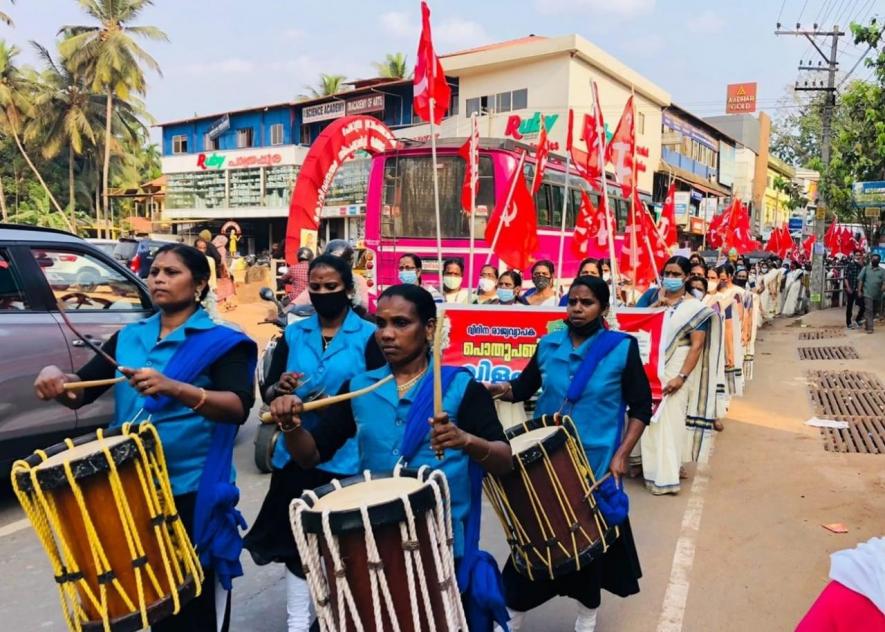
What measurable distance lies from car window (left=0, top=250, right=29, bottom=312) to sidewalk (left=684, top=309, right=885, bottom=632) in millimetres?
4465

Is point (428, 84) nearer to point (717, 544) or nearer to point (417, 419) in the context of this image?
point (717, 544)

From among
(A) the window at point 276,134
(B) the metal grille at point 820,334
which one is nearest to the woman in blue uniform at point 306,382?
(B) the metal grille at point 820,334

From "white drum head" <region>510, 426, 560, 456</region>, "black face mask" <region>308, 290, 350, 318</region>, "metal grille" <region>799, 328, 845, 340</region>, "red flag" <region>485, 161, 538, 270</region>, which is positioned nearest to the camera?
"white drum head" <region>510, 426, 560, 456</region>

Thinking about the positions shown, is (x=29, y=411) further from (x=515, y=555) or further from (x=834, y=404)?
(x=834, y=404)

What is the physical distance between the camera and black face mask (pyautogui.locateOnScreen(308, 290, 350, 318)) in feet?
10.8

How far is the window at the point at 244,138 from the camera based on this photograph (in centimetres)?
3644

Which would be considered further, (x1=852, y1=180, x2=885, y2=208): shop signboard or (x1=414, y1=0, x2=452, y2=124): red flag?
(x1=852, y1=180, x2=885, y2=208): shop signboard

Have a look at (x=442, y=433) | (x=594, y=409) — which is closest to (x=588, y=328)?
(x=594, y=409)

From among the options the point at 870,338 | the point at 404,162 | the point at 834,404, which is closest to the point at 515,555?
the point at 834,404

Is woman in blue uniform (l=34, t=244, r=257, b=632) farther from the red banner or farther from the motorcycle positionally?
the red banner

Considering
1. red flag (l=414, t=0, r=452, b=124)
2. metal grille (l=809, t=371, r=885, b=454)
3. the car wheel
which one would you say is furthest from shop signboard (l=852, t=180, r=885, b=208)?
the car wheel

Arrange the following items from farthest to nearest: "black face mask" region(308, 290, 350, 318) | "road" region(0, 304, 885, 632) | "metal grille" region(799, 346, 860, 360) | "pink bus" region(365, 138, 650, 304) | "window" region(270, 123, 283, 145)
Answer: "window" region(270, 123, 283, 145) → "metal grille" region(799, 346, 860, 360) → "pink bus" region(365, 138, 650, 304) → "road" region(0, 304, 885, 632) → "black face mask" region(308, 290, 350, 318)

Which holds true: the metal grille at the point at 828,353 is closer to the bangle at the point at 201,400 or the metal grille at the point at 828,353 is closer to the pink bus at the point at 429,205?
the pink bus at the point at 429,205

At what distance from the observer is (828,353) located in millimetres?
13492
